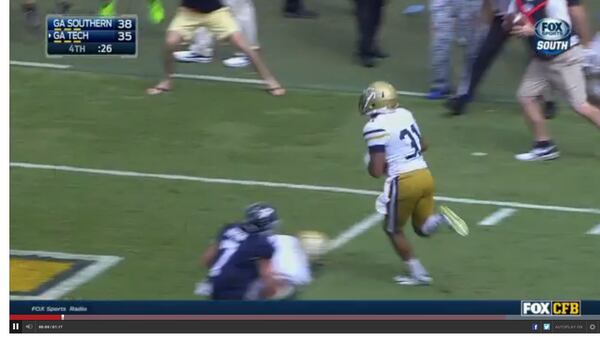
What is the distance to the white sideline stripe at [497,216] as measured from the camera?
12.5 m

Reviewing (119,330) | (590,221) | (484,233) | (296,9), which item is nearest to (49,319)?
(119,330)

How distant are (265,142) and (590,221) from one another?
10.8 feet

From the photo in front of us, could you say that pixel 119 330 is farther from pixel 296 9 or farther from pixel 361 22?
pixel 296 9

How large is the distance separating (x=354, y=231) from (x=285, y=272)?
232 cm

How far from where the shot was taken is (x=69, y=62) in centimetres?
1606

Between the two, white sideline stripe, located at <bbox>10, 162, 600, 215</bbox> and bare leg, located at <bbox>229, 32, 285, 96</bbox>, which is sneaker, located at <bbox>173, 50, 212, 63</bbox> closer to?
bare leg, located at <bbox>229, 32, 285, 96</bbox>

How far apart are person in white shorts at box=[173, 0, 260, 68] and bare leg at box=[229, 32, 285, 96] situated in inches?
17.4

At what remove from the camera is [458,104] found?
15031mm

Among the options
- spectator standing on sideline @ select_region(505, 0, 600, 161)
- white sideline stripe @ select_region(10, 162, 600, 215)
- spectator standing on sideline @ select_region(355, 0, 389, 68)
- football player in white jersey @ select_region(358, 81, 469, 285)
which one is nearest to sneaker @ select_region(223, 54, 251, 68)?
spectator standing on sideline @ select_region(355, 0, 389, 68)

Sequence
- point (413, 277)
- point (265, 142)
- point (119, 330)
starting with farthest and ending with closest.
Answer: point (265, 142), point (413, 277), point (119, 330)

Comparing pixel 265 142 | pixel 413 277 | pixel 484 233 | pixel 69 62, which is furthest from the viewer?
pixel 69 62

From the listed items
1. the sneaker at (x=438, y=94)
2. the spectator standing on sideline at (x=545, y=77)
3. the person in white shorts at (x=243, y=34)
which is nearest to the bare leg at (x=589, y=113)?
the spectator standing on sideline at (x=545, y=77)

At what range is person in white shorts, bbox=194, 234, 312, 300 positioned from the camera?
1007cm

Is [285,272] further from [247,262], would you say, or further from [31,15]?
[31,15]
